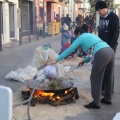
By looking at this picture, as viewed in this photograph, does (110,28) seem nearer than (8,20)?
Yes

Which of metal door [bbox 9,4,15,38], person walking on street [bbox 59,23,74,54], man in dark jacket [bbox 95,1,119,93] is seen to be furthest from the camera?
metal door [bbox 9,4,15,38]

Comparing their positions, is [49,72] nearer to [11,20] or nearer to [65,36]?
[65,36]

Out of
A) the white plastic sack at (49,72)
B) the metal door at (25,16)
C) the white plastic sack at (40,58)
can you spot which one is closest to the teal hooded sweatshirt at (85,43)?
the white plastic sack at (49,72)

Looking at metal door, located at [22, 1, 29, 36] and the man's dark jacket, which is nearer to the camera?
the man's dark jacket

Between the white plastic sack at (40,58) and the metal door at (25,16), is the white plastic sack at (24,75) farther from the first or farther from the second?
the metal door at (25,16)

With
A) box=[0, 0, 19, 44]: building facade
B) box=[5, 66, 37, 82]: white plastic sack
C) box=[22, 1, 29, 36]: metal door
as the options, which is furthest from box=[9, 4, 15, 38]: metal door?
box=[5, 66, 37, 82]: white plastic sack

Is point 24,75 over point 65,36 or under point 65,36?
under

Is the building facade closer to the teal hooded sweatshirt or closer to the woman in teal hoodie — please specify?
the woman in teal hoodie

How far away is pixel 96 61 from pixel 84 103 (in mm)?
1027

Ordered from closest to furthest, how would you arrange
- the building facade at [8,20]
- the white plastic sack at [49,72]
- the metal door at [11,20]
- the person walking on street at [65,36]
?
the white plastic sack at [49,72], the person walking on street at [65,36], the building facade at [8,20], the metal door at [11,20]

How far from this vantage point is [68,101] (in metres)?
5.11

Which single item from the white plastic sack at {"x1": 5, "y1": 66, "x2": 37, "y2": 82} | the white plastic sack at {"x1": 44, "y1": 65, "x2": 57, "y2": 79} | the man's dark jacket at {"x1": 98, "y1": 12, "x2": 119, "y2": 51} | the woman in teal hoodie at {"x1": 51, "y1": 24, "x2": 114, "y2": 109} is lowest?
the white plastic sack at {"x1": 5, "y1": 66, "x2": 37, "y2": 82}

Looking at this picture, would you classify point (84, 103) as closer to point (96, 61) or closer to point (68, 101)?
point (68, 101)

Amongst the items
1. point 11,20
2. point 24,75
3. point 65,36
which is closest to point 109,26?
point 24,75
